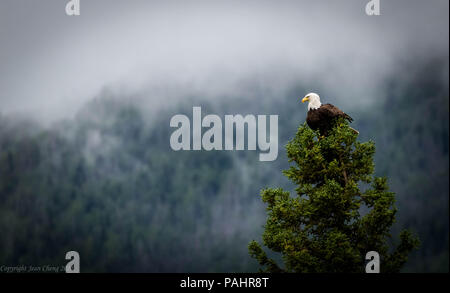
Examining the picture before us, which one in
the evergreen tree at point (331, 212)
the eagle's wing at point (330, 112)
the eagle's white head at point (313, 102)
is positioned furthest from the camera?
the eagle's white head at point (313, 102)

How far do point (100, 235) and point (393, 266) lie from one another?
552 feet

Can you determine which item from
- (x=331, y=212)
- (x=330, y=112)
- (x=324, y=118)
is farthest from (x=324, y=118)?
(x=331, y=212)

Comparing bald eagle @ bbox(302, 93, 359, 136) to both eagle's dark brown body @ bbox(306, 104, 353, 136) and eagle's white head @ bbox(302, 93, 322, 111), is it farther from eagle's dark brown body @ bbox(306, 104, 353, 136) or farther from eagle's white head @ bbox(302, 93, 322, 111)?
eagle's white head @ bbox(302, 93, 322, 111)

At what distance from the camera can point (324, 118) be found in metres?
20.3

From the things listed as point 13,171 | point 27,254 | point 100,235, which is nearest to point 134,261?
point 100,235

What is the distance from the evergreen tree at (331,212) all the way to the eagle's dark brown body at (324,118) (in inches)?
17.8

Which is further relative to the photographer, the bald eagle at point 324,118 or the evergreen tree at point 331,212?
the bald eagle at point 324,118

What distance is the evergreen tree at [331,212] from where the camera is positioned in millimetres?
18484

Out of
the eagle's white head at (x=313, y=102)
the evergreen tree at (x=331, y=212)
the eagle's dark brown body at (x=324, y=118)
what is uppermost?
the eagle's white head at (x=313, y=102)

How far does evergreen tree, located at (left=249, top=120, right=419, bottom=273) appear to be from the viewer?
1848 cm

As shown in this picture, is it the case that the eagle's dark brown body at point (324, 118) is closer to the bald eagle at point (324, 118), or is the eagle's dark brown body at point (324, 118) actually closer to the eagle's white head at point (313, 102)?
the bald eagle at point (324, 118)

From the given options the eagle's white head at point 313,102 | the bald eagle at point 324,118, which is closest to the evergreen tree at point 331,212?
the bald eagle at point 324,118

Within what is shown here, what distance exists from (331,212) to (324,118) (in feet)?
12.0
